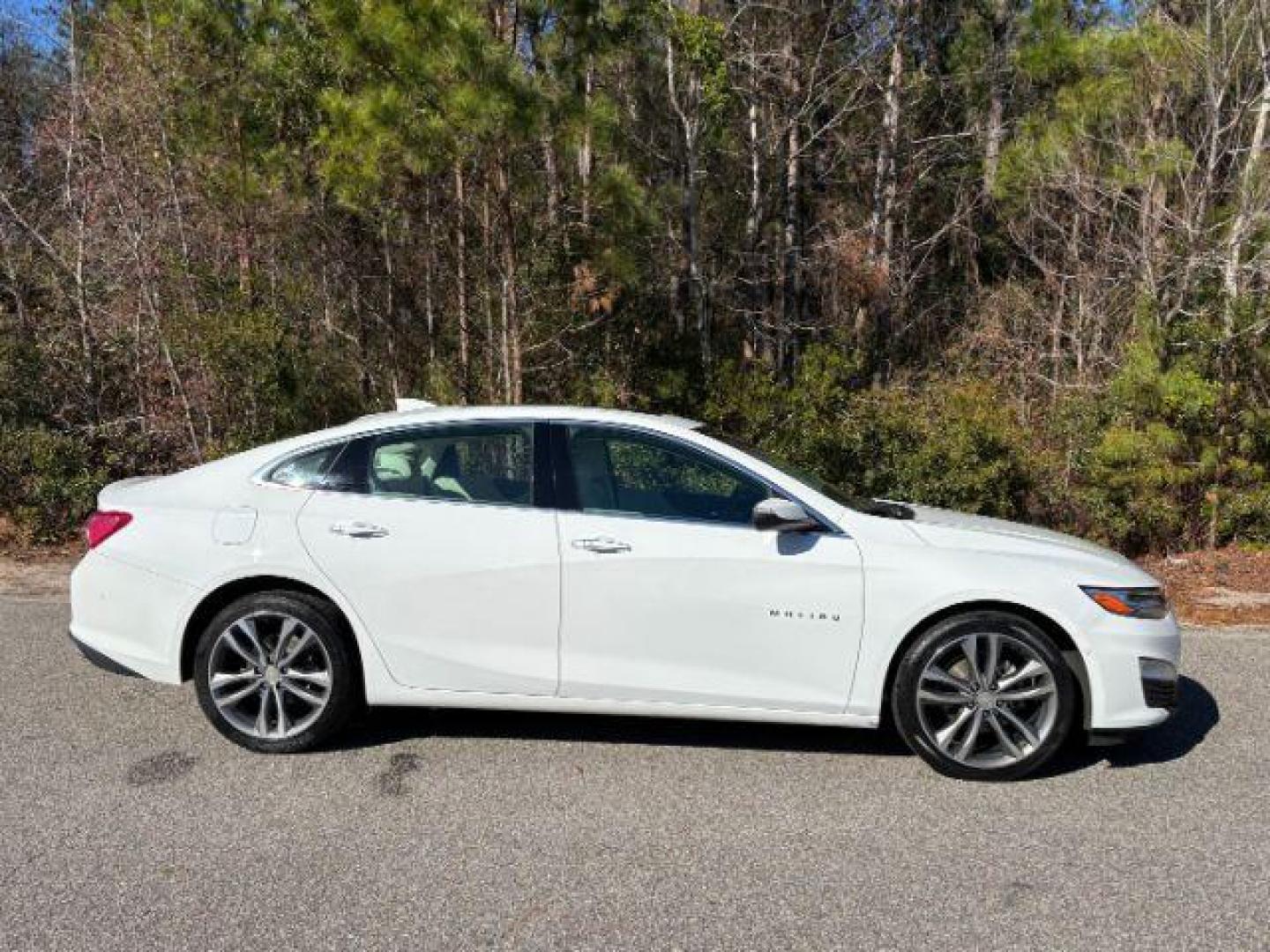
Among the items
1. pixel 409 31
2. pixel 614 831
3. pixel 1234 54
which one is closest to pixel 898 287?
pixel 1234 54

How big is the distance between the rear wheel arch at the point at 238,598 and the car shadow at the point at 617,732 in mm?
462

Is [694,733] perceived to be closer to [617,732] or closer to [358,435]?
[617,732]

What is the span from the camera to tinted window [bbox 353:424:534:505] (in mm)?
Answer: 4684

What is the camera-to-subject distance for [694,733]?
492 centimetres

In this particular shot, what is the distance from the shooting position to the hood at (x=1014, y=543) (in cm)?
452

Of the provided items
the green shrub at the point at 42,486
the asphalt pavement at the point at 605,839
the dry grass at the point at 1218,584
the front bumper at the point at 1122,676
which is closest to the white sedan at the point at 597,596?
the front bumper at the point at 1122,676

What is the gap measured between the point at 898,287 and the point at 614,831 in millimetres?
14684

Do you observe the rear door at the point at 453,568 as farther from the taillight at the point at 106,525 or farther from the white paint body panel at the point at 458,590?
the taillight at the point at 106,525

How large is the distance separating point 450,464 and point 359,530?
50 centimetres

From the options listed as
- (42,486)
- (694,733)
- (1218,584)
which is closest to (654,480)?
(694,733)

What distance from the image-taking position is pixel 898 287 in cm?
1723

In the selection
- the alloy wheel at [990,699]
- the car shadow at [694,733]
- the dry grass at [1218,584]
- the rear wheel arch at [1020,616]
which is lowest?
the car shadow at [694,733]

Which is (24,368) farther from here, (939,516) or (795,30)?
(795,30)

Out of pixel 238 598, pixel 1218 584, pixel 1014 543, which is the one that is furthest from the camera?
pixel 1218 584
